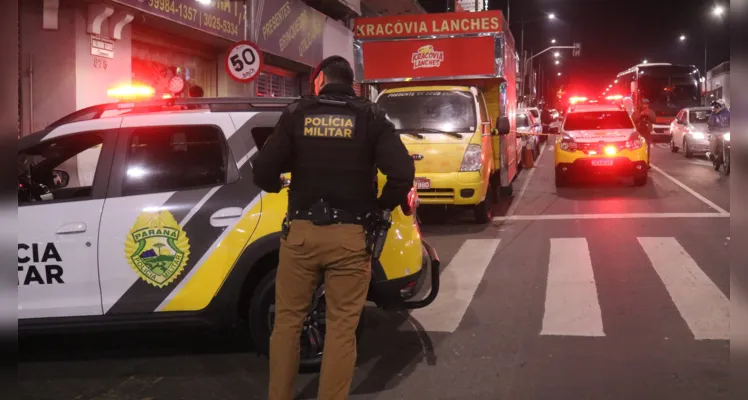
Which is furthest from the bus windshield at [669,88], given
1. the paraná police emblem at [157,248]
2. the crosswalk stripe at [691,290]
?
the paraná police emblem at [157,248]

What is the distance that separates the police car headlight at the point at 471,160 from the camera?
34.5ft

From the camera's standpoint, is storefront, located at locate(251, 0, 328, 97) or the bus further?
the bus

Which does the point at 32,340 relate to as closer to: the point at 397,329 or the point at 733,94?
the point at 397,329

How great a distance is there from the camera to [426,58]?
13.2 meters

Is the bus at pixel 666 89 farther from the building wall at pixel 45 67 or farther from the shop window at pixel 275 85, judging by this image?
the building wall at pixel 45 67

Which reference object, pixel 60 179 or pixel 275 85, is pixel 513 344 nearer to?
pixel 60 179

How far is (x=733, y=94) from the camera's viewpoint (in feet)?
6.79

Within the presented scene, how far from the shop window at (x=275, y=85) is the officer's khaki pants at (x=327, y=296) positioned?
15.2 metres

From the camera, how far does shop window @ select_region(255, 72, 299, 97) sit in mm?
19141

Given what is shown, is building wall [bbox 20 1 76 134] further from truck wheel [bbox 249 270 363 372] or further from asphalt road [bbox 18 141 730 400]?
truck wheel [bbox 249 270 363 372]

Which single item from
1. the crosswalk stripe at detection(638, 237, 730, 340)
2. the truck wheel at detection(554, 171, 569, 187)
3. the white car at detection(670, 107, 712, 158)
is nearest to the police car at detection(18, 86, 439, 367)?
the crosswalk stripe at detection(638, 237, 730, 340)

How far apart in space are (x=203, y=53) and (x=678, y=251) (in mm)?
10786

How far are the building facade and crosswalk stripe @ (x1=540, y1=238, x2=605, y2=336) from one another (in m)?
6.03

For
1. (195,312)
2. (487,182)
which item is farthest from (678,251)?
(195,312)
